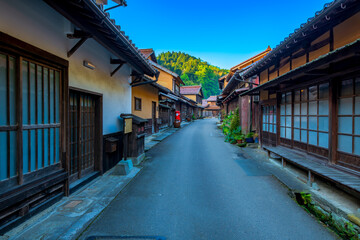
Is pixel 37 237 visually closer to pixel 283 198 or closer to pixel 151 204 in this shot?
pixel 151 204

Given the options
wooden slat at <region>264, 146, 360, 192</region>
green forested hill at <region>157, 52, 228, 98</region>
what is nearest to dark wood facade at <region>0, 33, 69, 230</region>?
wooden slat at <region>264, 146, 360, 192</region>

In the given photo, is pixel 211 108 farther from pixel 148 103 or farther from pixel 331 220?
pixel 331 220

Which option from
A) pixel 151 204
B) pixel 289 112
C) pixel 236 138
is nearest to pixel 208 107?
pixel 236 138

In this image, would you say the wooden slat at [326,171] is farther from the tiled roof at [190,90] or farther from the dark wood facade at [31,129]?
the tiled roof at [190,90]

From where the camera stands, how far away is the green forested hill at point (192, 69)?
6494 cm

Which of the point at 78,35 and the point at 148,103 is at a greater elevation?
the point at 78,35

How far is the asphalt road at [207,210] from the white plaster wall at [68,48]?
2.78 meters

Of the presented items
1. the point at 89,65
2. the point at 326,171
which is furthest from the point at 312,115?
the point at 89,65

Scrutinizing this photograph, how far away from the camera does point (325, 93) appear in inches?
188

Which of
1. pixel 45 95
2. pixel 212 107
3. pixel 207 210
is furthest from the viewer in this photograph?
pixel 212 107

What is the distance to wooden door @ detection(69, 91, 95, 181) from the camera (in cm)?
441

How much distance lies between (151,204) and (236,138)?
8375mm

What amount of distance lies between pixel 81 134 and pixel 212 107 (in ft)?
183

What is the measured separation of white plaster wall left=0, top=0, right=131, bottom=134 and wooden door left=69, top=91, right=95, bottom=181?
0.40m
